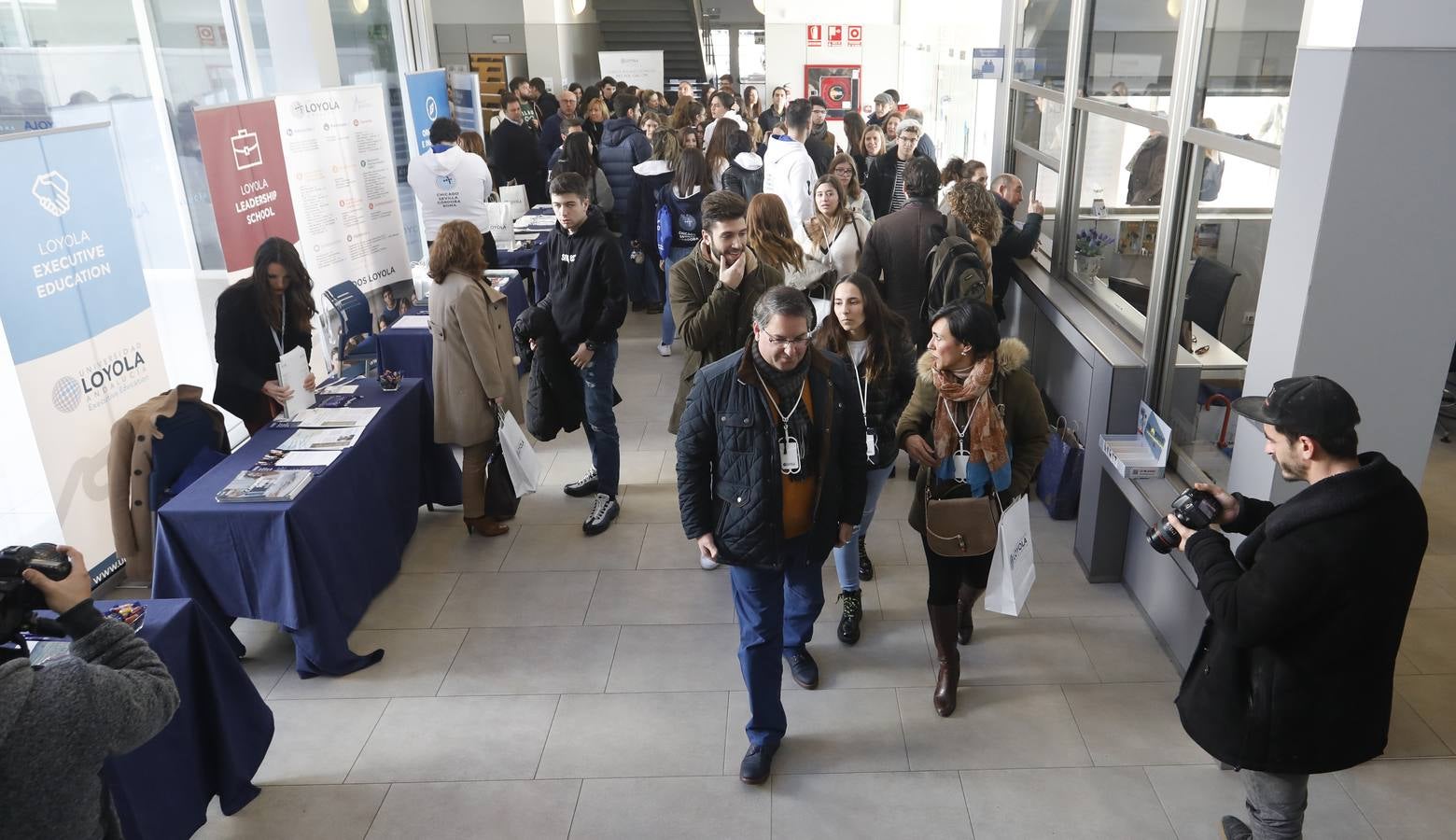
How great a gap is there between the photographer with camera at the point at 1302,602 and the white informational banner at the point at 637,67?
13.9 meters

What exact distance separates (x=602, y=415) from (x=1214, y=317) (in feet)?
8.95

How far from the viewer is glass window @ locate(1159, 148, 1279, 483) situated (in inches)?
137

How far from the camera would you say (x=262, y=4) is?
6.33 metres

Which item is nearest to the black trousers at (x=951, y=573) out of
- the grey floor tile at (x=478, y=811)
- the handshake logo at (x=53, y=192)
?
the grey floor tile at (x=478, y=811)

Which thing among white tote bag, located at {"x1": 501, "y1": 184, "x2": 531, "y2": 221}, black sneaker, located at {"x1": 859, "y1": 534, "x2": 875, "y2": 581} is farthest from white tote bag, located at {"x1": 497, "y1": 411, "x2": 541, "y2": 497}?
white tote bag, located at {"x1": 501, "y1": 184, "x2": 531, "y2": 221}

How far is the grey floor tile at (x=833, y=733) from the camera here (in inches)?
129

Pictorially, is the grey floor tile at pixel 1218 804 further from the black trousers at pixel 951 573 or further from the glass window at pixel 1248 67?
the glass window at pixel 1248 67

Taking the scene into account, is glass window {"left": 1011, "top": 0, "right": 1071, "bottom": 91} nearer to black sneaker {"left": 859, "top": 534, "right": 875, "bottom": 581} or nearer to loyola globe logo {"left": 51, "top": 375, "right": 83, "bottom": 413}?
black sneaker {"left": 859, "top": 534, "right": 875, "bottom": 581}

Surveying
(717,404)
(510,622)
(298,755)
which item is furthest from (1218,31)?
(298,755)

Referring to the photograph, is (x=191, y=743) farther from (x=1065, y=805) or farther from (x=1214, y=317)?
(x=1214, y=317)

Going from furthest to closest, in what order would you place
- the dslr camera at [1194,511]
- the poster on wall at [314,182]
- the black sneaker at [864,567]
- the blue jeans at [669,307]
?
the blue jeans at [669,307] → the poster on wall at [314,182] → the black sneaker at [864,567] → the dslr camera at [1194,511]

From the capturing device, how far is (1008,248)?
561 cm

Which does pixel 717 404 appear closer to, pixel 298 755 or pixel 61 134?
pixel 298 755

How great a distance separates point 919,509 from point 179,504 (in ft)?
8.71
